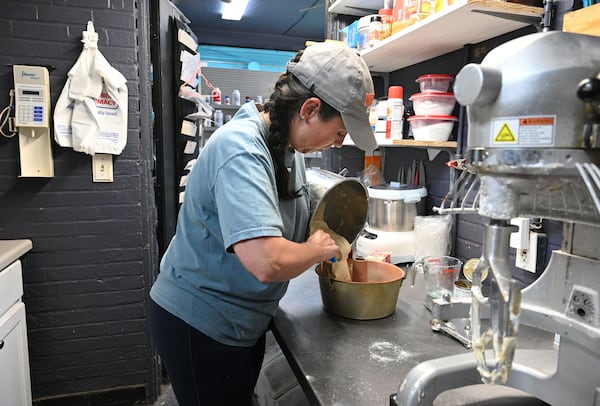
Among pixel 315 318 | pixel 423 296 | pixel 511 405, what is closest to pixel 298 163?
pixel 315 318

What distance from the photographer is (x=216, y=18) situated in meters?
6.37

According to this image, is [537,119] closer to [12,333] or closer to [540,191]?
[540,191]

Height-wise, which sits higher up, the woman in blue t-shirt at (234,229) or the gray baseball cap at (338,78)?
the gray baseball cap at (338,78)

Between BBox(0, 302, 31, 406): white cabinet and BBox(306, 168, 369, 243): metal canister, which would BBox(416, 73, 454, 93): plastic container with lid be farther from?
BBox(0, 302, 31, 406): white cabinet

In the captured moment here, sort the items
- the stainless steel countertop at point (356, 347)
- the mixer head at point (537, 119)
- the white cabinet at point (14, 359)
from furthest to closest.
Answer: the white cabinet at point (14, 359), the stainless steel countertop at point (356, 347), the mixer head at point (537, 119)

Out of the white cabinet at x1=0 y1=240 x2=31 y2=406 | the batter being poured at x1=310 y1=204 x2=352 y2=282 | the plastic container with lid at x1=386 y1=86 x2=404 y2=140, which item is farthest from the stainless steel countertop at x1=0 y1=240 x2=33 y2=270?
the plastic container with lid at x1=386 y1=86 x2=404 y2=140

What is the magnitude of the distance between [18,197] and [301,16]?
5.02 metres

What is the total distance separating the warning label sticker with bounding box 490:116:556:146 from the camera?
536 mm

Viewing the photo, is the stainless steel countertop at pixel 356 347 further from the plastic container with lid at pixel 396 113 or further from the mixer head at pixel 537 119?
the plastic container with lid at pixel 396 113

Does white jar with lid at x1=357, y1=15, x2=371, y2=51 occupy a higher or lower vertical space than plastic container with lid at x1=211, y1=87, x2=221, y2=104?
lower

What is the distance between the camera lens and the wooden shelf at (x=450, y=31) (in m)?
1.33

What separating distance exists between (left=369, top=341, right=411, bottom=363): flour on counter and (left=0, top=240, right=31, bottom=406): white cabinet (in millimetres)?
1521

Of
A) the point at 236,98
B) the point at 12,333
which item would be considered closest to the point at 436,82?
the point at 12,333

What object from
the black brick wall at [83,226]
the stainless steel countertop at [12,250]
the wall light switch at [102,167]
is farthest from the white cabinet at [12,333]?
the wall light switch at [102,167]
